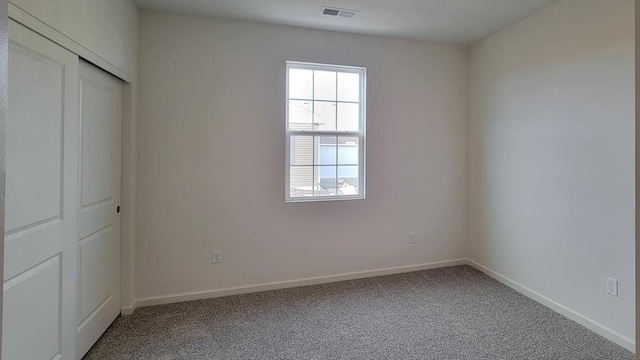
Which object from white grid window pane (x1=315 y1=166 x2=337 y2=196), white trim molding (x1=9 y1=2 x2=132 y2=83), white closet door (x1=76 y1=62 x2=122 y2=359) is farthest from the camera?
white grid window pane (x1=315 y1=166 x2=337 y2=196)

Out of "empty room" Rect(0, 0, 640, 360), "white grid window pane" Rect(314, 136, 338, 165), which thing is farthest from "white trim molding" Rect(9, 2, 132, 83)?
"white grid window pane" Rect(314, 136, 338, 165)

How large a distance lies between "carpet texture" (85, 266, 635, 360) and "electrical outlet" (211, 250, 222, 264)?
37cm

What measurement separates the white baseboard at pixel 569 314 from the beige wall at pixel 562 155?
0.09 feet

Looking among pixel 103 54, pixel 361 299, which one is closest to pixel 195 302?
pixel 361 299

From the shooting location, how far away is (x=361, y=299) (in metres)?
2.92

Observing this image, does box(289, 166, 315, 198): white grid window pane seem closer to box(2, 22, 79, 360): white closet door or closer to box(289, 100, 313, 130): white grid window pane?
box(289, 100, 313, 130): white grid window pane

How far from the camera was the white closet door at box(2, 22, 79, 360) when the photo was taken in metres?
1.43

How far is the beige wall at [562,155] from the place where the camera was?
7.39ft

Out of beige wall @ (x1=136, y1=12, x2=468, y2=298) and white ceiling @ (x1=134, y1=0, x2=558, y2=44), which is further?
beige wall @ (x1=136, y1=12, x2=468, y2=298)

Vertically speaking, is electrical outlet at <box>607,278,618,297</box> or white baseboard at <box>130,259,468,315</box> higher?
electrical outlet at <box>607,278,618,297</box>

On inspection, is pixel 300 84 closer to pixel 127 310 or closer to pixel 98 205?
pixel 98 205

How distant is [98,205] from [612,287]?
12.3 ft

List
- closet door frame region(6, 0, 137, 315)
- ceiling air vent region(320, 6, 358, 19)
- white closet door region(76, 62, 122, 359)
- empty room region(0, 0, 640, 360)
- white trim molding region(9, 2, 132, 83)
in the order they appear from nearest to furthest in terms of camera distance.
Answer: white trim molding region(9, 2, 132, 83)
empty room region(0, 0, 640, 360)
white closet door region(76, 62, 122, 359)
closet door frame region(6, 0, 137, 315)
ceiling air vent region(320, 6, 358, 19)

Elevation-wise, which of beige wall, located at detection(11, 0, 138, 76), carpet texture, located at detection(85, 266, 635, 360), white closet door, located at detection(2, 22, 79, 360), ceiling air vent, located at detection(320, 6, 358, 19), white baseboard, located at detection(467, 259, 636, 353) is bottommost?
carpet texture, located at detection(85, 266, 635, 360)
